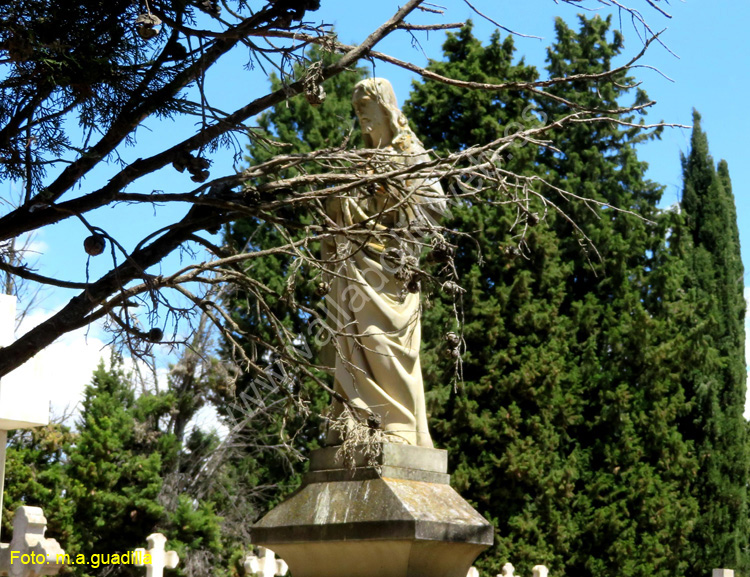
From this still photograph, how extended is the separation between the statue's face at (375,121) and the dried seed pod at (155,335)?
2135 mm

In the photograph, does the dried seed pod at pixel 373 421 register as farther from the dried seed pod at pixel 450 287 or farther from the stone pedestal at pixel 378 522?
the dried seed pod at pixel 450 287

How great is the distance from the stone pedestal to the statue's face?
1.75m

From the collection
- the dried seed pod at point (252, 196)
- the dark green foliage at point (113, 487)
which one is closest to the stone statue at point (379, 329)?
the dried seed pod at point (252, 196)

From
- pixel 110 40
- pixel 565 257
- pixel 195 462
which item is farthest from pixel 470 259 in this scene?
pixel 110 40

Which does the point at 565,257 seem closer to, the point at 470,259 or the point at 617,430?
the point at 470,259

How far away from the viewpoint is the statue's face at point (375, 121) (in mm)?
5941

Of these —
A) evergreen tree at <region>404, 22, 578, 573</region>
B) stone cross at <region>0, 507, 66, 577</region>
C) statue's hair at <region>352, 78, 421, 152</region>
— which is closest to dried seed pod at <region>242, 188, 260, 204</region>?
statue's hair at <region>352, 78, 421, 152</region>

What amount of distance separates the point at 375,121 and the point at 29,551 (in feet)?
16.4

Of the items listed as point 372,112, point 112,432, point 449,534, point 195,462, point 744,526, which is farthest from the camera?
point 744,526

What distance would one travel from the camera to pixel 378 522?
4961mm

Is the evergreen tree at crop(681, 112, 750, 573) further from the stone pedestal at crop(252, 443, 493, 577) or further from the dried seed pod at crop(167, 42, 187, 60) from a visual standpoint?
the dried seed pod at crop(167, 42, 187, 60)

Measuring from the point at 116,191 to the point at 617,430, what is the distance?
15.6m

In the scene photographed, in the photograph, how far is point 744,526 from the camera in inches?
757

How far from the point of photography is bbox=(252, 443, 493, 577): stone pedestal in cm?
495
